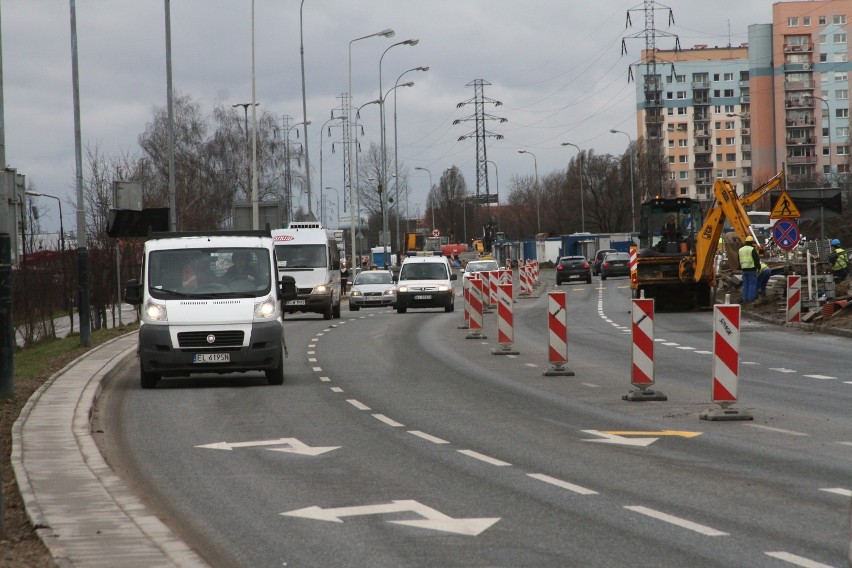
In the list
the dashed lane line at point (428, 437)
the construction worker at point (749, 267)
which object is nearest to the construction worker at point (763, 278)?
the construction worker at point (749, 267)

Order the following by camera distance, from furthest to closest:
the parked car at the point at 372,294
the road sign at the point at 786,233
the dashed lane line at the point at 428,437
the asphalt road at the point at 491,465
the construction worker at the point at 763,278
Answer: the parked car at the point at 372,294 < the construction worker at the point at 763,278 < the road sign at the point at 786,233 < the dashed lane line at the point at 428,437 < the asphalt road at the point at 491,465

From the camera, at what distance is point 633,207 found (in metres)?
121

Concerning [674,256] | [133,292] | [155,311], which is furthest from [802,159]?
[155,311]

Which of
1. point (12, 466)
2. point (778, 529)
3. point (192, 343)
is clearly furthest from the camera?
point (192, 343)

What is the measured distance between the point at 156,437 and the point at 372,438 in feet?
7.13

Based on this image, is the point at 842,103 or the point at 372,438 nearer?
the point at 372,438

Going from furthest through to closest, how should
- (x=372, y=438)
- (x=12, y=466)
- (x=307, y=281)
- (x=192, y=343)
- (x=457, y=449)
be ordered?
(x=307, y=281), (x=192, y=343), (x=372, y=438), (x=457, y=449), (x=12, y=466)

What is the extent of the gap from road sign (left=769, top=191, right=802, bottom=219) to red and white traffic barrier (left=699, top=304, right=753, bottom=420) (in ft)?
68.3

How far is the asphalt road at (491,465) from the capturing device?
7.30m

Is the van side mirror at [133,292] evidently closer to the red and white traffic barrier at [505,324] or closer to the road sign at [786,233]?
the red and white traffic barrier at [505,324]

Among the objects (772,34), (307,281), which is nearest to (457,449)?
(307,281)

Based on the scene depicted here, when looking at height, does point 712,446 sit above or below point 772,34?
below

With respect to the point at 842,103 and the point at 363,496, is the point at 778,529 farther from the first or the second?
the point at 842,103

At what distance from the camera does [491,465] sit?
10.4m
